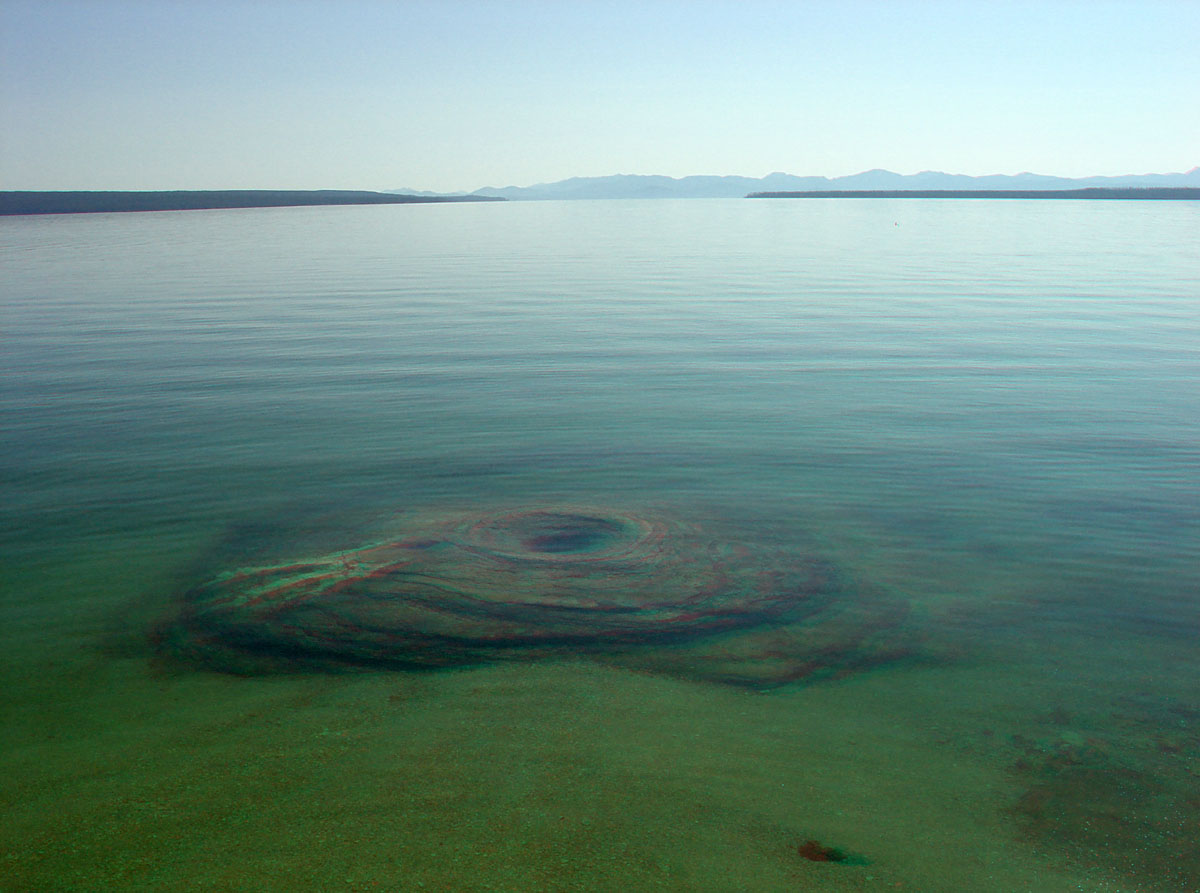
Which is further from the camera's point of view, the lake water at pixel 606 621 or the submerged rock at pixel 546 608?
the submerged rock at pixel 546 608

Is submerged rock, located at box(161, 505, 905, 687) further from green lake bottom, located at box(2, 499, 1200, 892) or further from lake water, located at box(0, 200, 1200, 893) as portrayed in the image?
green lake bottom, located at box(2, 499, 1200, 892)

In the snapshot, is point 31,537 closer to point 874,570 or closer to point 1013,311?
point 874,570

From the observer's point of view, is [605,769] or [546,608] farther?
[546,608]

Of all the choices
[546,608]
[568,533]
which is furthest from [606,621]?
[568,533]

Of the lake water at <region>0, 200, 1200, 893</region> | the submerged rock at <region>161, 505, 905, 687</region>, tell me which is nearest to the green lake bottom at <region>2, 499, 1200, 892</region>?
the lake water at <region>0, 200, 1200, 893</region>

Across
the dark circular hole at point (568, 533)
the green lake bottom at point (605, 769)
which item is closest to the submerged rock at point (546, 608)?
the dark circular hole at point (568, 533)

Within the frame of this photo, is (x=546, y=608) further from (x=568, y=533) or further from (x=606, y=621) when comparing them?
(x=568, y=533)

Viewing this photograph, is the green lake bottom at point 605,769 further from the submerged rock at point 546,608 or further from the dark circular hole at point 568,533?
the dark circular hole at point 568,533
